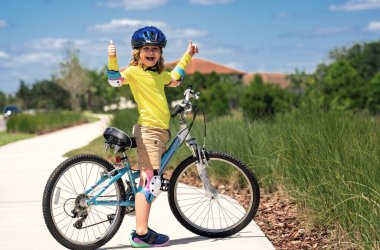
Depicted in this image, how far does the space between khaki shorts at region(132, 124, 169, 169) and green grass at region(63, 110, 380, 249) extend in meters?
1.55

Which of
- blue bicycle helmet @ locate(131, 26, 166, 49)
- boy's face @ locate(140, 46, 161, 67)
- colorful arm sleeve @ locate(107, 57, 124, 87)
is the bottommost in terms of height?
colorful arm sleeve @ locate(107, 57, 124, 87)

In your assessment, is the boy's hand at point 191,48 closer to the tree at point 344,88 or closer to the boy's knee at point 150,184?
the boy's knee at point 150,184

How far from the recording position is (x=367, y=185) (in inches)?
213

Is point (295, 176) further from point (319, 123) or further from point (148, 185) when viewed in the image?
point (148, 185)

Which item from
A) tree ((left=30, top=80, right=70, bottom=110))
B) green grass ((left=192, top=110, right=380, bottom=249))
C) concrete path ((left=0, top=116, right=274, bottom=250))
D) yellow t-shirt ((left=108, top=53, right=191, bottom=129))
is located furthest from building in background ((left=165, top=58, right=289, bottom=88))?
yellow t-shirt ((left=108, top=53, right=191, bottom=129))

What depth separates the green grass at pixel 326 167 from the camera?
16.7ft

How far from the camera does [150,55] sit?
17.7 ft

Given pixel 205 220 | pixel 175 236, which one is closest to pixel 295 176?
pixel 205 220

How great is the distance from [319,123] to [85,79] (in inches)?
2192

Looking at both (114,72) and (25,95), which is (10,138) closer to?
(114,72)

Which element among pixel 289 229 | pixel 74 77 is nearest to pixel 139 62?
pixel 289 229

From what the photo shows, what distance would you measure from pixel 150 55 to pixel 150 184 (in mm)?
1115

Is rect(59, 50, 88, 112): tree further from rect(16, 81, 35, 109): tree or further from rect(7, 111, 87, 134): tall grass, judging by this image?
rect(7, 111, 87, 134): tall grass

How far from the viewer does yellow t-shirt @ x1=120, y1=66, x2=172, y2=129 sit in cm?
543
